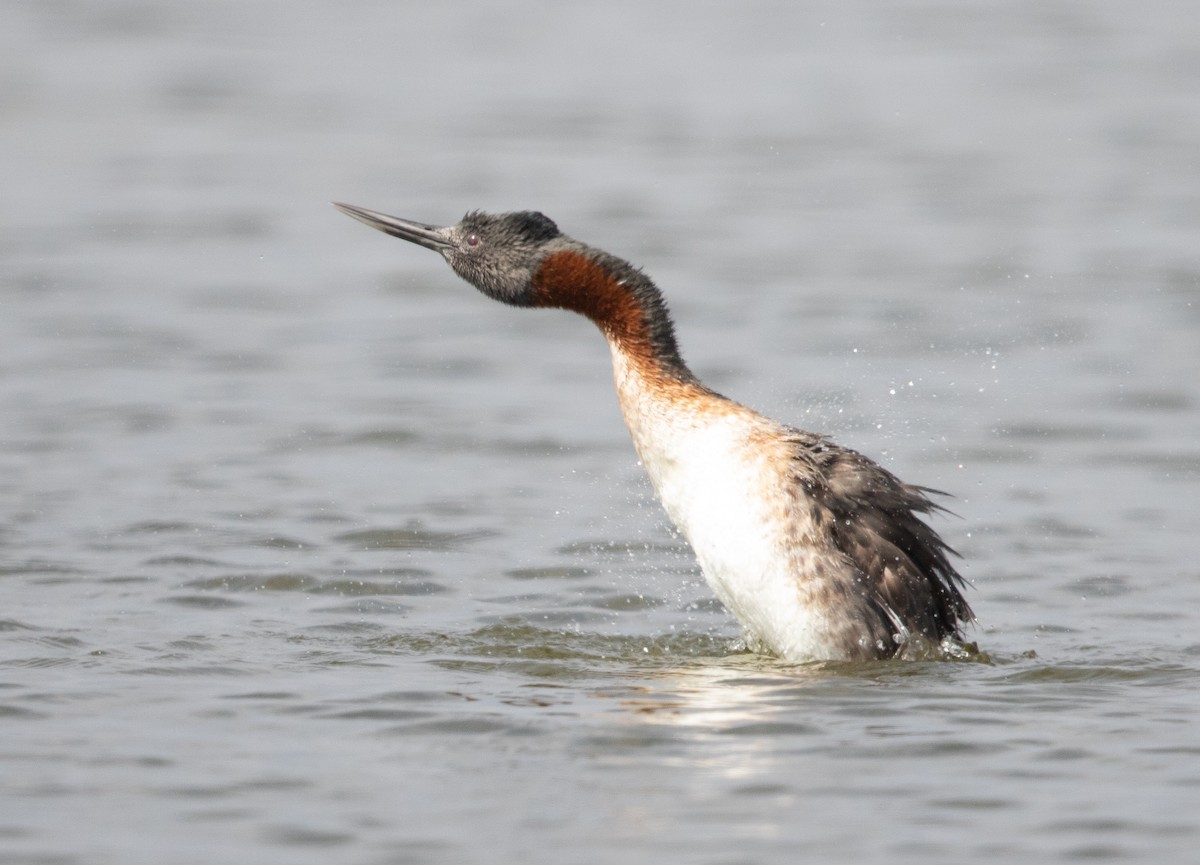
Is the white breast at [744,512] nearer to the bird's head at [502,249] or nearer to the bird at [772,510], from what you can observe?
the bird at [772,510]

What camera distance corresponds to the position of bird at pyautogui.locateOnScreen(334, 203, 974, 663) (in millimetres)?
7910

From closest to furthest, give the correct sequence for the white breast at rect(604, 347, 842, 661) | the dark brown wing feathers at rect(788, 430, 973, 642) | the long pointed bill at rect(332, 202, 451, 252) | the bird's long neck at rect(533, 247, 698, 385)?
the white breast at rect(604, 347, 842, 661), the dark brown wing feathers at rect(788, 430, 973, 642), the bird's long neck at rect(533, 247, 698, 385), the long pointed bill at rect(332, 202, 451, 252)

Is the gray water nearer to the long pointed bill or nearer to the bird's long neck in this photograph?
the bird's long neck

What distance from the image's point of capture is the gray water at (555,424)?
6.58 meters

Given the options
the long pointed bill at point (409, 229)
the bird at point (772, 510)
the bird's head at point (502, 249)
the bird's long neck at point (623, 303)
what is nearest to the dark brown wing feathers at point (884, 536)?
the bird at point (772, 510)

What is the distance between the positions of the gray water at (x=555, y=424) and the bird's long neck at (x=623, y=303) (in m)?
1.22

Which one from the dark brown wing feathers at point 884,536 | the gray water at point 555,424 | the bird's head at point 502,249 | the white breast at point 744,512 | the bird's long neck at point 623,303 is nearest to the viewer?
the gray water at point 555,424

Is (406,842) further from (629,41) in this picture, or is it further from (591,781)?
(629,41)

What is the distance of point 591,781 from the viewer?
662cm

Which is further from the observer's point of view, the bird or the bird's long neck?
the bird's long neck

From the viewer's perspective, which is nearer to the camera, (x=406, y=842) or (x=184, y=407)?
(x=406, y=842)

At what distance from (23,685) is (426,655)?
1.56m

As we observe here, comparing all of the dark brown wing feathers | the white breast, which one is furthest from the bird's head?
the dark brown wing feathers

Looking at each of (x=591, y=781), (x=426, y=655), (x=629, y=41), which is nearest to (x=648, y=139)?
(x=629, y=41)
